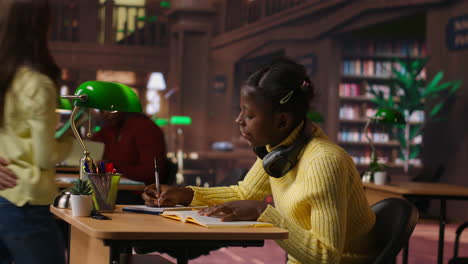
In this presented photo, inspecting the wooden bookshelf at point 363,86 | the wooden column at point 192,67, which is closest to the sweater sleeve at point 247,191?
the wooden bookshelf at point 363,86

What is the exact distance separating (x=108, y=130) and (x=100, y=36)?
895 cm

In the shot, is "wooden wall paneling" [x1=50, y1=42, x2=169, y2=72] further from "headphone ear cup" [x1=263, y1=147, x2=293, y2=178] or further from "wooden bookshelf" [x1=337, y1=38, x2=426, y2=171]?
"headphone ear cup" [x1=263, y1=147, x2=293, y2=178]

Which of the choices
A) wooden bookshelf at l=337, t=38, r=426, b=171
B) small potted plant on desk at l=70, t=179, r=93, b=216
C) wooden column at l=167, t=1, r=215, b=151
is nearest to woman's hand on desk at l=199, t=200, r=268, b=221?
small potted plant on desk at l=70, t=179, r=93, b=216

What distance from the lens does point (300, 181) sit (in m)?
2.03

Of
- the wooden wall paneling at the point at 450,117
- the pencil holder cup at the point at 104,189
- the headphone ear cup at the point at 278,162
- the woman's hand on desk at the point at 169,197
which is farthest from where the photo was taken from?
the wooden wall paneling at the point at 450,117

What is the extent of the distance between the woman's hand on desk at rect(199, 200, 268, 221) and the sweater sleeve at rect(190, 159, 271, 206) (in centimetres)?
44

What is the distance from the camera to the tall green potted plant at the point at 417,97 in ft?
28.1

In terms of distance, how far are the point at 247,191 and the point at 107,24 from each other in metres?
11.4

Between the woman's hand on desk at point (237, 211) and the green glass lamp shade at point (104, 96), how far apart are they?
438 mm

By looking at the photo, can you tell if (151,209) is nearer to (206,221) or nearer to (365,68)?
(206,221)

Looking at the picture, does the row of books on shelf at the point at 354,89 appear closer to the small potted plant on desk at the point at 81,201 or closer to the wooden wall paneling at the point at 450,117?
the wooden wall paneling at the point at 450,117

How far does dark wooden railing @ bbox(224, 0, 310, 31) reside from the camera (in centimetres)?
1147

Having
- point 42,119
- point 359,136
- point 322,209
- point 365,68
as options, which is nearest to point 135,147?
point 42,119

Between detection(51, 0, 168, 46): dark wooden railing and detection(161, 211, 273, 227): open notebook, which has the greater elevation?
detection(51, 0, 168, 46): dark wooden railing
